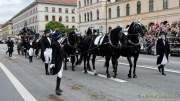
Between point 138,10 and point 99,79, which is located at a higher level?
point 138,10

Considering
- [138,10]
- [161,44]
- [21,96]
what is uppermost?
[138,10]

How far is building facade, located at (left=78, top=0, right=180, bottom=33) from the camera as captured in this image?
59188mm

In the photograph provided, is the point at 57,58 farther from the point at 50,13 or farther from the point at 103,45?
the point at 50,13

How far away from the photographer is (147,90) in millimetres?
12312

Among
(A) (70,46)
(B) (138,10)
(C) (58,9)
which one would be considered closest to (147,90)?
(A) (70,46)

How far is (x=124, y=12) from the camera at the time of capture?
74938 millimetres

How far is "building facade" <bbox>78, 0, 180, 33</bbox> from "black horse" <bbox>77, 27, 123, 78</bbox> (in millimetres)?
25101

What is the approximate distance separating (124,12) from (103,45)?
58808 millimetres

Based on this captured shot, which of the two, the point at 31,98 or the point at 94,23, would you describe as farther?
the point at 94,23

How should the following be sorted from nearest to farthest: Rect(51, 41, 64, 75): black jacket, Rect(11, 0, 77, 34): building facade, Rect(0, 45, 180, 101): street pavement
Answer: Rect(0, 45, 180, 101): street pavement
Rect(51, 41, 64, 75): black jacket
Rect(11, 0, 77, 34): building facade

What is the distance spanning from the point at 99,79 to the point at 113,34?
5.66 feet

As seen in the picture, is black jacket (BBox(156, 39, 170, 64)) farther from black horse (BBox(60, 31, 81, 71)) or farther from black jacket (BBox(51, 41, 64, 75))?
black jacket (BBox(51, 41, 64, 75))

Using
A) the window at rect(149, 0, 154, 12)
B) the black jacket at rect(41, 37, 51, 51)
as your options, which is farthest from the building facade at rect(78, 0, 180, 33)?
the black jacket at rect(41, 37, 51, 51)

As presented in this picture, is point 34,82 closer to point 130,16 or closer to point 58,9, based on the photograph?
point 130,16
